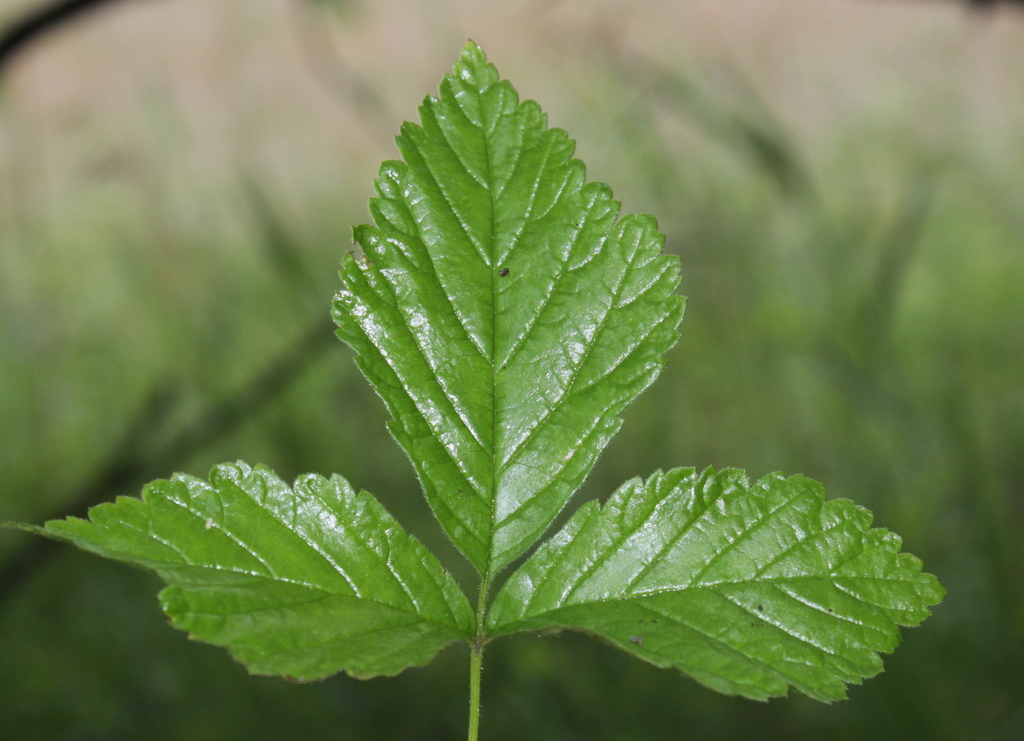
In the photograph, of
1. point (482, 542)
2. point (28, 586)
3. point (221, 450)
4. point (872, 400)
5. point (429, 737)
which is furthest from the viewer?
point (221, 450)

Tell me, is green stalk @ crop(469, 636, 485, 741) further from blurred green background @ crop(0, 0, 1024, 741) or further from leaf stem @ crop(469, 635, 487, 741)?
blurred green background @ crop(0, 0, 1024, 741)

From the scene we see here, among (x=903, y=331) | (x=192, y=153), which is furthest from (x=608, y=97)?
(x=192, y=153)

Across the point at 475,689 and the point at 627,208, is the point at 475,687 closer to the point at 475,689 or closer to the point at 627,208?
the point at 475,689

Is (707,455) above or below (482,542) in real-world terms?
above

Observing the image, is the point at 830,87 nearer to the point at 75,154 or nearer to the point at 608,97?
the point at 608,97

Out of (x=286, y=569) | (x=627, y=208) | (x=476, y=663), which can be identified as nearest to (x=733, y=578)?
(x=476, y=663)

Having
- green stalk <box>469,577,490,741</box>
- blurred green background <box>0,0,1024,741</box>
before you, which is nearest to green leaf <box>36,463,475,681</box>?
green stalk <box>469,577,490,741</box>
